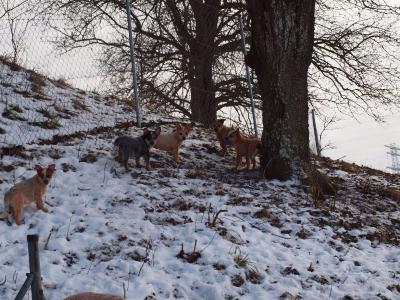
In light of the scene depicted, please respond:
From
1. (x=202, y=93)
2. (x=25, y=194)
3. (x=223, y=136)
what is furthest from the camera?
(x=202, y=93)

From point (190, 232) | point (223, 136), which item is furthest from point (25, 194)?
point (223, 136)

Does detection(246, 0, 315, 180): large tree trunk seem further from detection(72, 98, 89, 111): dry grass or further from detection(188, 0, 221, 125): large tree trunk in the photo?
detection(188, 0, 221, 125): large tree trunk

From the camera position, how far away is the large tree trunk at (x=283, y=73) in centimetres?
851

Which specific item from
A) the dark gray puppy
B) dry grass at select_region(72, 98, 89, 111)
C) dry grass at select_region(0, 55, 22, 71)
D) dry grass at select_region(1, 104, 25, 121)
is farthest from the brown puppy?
dry grass at select_region(0, 55, 22, 71)

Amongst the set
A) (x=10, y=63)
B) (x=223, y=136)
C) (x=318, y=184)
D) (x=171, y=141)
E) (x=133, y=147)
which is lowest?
(x=318, y=184)

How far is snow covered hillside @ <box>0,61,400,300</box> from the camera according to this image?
495cm

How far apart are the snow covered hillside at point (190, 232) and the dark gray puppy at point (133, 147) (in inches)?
8.3

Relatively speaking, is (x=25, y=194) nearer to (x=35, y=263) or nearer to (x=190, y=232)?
(x=190, y=232)

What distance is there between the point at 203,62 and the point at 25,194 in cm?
1006

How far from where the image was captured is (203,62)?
15094 millimetres

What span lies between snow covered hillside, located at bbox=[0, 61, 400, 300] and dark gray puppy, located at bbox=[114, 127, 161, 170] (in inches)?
8.3

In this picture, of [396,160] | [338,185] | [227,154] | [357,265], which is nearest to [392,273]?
[357,265]

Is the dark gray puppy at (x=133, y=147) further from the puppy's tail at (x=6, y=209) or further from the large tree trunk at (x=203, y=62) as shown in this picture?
the large tree trunk at (x=203, y=62)

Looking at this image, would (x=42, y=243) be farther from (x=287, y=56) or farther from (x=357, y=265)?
(x=287, y=56)
